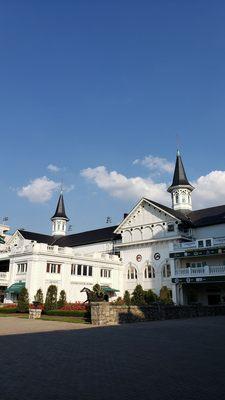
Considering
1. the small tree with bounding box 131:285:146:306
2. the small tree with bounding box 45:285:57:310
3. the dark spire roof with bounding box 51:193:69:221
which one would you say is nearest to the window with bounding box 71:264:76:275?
the small tree with bounding box 45:285:57:310

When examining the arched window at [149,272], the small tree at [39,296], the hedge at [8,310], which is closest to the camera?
the hedge at [8,310]

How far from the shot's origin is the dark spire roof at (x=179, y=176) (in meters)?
65.9

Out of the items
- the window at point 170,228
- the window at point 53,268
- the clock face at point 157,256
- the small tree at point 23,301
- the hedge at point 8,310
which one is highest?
the window at point 170,228

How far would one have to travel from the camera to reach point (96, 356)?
1142 cm

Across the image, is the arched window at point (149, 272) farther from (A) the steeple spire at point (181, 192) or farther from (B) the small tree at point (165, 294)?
(A) the steeple spire at point (181, 192)

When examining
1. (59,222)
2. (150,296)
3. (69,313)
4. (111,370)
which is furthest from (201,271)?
(59,222)

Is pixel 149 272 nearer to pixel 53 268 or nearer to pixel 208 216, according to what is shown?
pixel 208 216

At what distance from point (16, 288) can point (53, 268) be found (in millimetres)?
5323

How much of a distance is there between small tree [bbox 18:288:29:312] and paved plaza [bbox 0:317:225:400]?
91.7 ft

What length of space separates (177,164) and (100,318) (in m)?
47.6

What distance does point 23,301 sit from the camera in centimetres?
4400

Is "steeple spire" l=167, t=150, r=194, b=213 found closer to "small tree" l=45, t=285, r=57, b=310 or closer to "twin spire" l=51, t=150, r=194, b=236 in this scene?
"twin spire" l=51, t=150, r=194, b=236

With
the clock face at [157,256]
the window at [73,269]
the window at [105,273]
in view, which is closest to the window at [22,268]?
the window at [73,269]

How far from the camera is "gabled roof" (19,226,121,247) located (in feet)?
213
